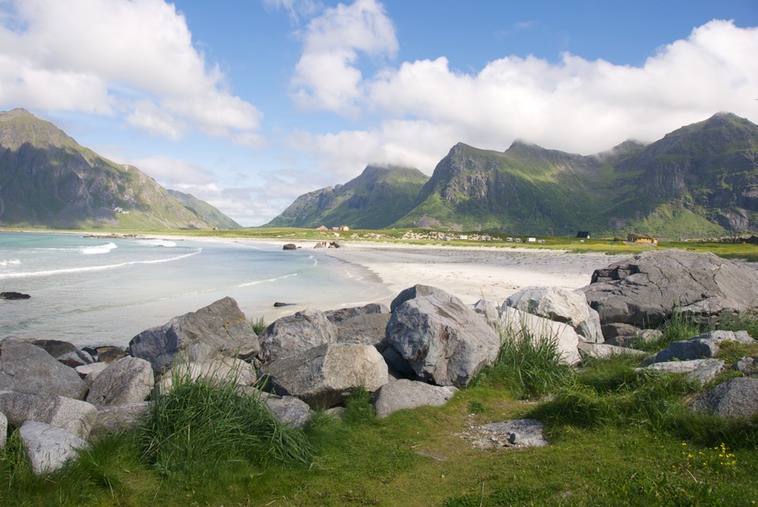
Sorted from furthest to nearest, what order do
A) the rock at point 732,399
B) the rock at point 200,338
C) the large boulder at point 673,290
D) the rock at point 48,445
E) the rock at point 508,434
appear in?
the large boulder at point 673,290
the rock at point 200,338
the rock at point 508,434
the rock at point 732,399
the rock at point 48,445

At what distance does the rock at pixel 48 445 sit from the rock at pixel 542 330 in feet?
30.2

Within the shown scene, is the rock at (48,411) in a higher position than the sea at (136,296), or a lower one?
higher

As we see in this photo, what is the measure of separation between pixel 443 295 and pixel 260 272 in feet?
133

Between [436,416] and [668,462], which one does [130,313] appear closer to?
[436,416]

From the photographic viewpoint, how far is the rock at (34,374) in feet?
31.4

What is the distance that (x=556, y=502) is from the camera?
5.26 metres

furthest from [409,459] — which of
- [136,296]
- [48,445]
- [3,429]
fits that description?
[136,296]

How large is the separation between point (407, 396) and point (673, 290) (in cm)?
1185

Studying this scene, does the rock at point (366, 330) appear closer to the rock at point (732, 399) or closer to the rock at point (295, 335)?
the rock at point (295, 335)

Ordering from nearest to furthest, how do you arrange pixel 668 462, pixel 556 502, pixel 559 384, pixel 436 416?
pixel 556 502
pixel 668 462
pixel 436 416
pixel 559 384

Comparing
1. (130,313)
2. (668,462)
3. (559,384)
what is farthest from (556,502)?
(130,313)

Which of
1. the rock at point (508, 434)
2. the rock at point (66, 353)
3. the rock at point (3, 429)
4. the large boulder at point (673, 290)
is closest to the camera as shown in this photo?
the rock at point (3, 429)

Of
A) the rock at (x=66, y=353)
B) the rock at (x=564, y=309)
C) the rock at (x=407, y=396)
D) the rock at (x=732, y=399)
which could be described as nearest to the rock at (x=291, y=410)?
the rock at (x=407, y=396)

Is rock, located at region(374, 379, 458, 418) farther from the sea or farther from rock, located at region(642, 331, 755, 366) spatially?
the sea
